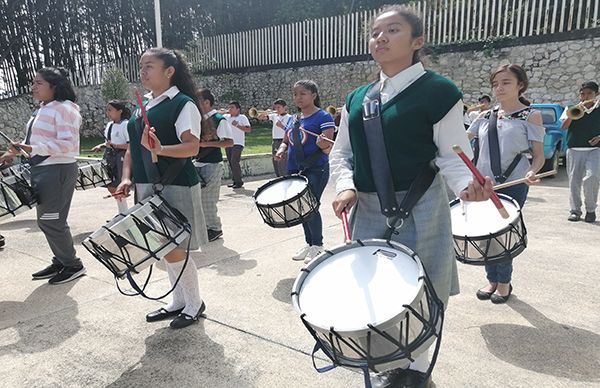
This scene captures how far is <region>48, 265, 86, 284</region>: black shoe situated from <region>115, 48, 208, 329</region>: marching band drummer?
1332 millimetres

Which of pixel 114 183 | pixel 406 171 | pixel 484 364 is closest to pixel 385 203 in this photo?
pixel 406 171

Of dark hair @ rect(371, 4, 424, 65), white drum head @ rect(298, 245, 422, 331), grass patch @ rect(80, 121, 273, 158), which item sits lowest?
grass patch @ rect(80, 121, 273, 158)

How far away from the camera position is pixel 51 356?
302cm

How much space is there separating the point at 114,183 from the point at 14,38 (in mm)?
14288

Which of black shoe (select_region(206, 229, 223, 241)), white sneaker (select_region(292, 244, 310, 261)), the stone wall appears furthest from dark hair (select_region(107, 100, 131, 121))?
the stone wall

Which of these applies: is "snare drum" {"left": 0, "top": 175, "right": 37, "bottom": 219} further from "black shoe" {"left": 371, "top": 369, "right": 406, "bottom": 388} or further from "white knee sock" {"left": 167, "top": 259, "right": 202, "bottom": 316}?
"black shoe" {"left": 371, "top": 369, "right": 406, "bottom": 388}

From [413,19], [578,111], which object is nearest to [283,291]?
[413,19]

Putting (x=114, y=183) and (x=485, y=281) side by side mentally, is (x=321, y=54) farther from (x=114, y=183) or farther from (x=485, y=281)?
(x=485, y=281)

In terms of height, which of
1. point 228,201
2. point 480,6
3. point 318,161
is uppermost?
point 480,6

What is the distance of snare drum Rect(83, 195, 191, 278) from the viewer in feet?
9.04

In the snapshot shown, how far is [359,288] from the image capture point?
6.06 ft

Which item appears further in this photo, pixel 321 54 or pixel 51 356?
pixel 321 54

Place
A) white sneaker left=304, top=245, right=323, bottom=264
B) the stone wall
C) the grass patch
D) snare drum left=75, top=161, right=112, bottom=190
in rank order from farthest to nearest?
the grass patch → the stone wall → snare drum left=75, top=161, right=112, bottom=190 → white sneaker left=304, top=245, right=323, bottom=264

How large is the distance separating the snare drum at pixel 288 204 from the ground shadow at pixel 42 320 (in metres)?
1.65
